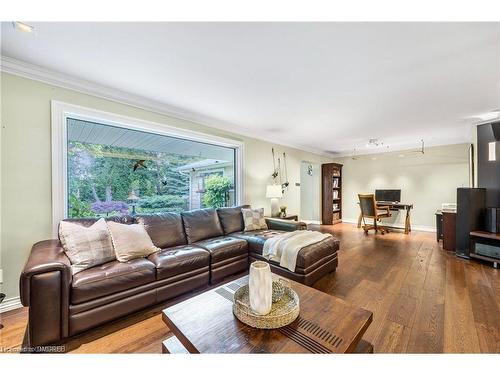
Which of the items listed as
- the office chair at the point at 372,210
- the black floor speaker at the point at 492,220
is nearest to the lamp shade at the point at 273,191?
the office chair at the point at 372,210

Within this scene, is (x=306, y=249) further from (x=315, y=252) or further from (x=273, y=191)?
(x=273, y=191)

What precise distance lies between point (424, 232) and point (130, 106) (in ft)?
22.7

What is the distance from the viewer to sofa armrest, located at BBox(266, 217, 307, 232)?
3311 mm

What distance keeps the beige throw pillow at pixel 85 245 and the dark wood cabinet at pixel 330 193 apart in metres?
5.84

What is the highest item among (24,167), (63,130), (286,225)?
(63,130)

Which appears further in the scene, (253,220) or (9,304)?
(253,220)

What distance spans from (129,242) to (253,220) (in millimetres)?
1901

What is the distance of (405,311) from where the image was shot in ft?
6.37

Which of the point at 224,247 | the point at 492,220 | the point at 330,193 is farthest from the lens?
the point at 330,193

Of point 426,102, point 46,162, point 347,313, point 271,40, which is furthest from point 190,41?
point 426,102

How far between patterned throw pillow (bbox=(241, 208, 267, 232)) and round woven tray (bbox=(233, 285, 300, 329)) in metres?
2.15

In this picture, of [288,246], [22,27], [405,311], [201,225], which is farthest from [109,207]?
[405,311]

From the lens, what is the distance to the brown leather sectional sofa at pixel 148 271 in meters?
1.44
